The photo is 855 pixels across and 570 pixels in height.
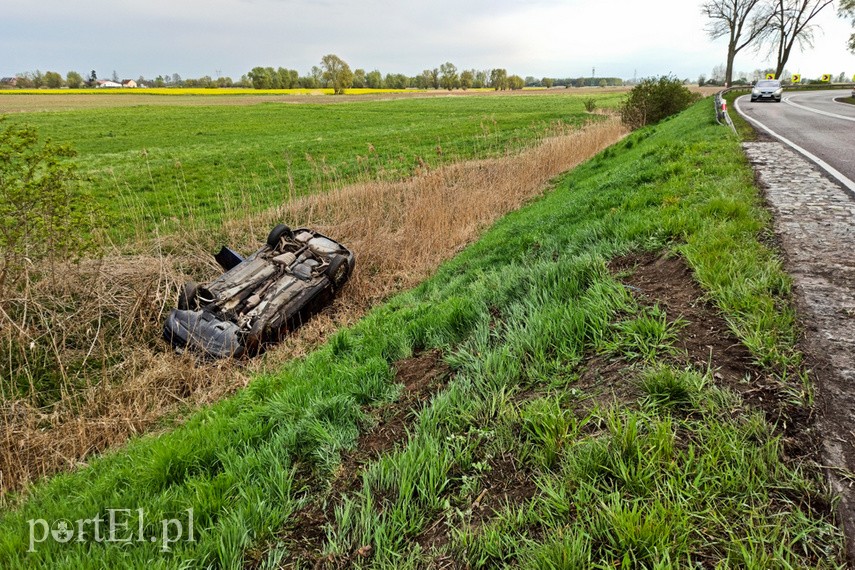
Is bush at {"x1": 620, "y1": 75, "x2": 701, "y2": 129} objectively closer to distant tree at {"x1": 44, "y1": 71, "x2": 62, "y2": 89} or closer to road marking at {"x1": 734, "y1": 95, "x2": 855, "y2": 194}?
road marking at {"x1": 734, "y1": 95, "x2": 855, "y2": 194}

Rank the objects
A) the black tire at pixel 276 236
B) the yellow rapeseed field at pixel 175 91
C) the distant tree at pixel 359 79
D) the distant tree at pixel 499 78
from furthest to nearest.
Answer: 1. the distant tree at pixel 499 78
2. the distant tree at pixel 359 79
3. the yellow rapeseed field at pixel 175 91
4. the black tire at pixel 276 236

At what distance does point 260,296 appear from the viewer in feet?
20.0

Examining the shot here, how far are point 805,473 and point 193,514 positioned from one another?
2725 mm

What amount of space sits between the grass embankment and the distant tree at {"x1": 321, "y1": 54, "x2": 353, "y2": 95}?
9535cm

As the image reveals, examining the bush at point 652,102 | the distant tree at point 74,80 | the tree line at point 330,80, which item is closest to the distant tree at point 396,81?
the tree line at point 330,80

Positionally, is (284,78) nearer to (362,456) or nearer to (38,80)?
(38,80)

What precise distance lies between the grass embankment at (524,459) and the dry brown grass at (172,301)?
40.1 inches

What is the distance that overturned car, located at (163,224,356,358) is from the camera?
5488 millimetres

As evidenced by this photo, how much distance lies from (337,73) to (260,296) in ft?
311

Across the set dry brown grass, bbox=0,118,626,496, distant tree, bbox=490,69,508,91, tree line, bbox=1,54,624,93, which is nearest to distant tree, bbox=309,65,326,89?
tree line, bbox=1,54,624,93

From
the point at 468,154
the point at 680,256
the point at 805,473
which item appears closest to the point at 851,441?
the point at 805,473

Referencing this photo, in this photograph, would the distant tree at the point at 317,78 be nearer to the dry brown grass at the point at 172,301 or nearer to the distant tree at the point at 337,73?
the distant tree at the point at 337,73

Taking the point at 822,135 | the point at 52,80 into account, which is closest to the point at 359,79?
the point at 52,80

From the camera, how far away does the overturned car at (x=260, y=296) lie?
5488 millimetres
